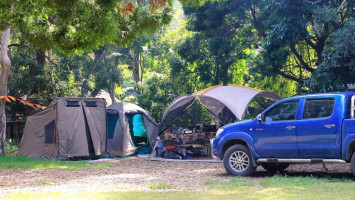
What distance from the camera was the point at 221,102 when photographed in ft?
50.1

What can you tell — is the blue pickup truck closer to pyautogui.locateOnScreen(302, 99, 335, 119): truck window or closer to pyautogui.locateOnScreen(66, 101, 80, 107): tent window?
pyautogui.locateOnScreen(302, 99, 335, 119): truck window

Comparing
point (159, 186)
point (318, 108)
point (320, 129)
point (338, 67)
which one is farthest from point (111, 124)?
point (320, 129)

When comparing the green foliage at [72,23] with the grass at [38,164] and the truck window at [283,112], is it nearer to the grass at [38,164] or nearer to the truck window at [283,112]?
the truck window at [283,112]

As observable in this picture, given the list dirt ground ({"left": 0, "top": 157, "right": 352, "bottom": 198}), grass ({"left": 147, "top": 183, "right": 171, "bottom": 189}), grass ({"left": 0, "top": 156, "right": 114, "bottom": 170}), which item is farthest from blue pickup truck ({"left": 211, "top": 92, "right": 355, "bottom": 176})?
grass ({"left": 0, "top": 156, "right": 114, "bottom": 170})

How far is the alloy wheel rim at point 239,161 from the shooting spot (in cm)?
1051

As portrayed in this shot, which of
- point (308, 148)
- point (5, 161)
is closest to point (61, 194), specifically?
point (308, 148)

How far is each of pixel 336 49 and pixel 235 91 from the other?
374cm

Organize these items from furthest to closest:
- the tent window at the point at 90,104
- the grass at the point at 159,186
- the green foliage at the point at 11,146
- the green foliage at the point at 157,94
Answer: the green foliage at the point at 157,94 < the green foliage at the point at 11,146 < the tent window at the point at 90,104 < the grass at the point at 159,186

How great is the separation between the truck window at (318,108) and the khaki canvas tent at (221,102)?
485 centimetres

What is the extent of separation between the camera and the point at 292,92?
21750mm

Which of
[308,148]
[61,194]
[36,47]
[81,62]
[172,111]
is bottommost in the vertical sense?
[61,194]

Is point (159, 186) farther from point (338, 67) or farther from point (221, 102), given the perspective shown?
point (338, 67)

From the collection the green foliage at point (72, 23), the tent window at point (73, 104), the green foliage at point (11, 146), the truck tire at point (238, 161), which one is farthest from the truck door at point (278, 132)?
the green foliage at point (11, 146)

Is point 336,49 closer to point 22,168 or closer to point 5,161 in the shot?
point 22,168
